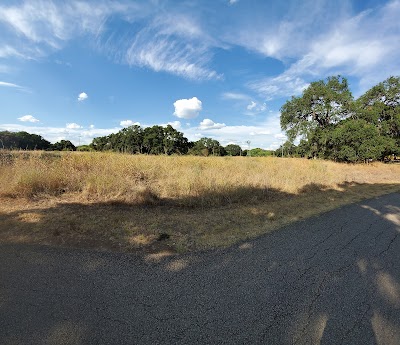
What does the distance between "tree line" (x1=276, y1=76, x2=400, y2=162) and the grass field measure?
24.1 metres

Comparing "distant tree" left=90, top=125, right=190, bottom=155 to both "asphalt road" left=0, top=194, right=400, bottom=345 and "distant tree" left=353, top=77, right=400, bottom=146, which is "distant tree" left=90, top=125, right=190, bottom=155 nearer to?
"distant tree" left=353, top=77, right=400, bottom=146

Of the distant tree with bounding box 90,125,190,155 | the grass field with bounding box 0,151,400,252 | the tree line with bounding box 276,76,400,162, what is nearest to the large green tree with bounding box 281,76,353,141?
the tree line with bounding box 276,76,400,162

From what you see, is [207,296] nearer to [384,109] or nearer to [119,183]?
[119,183]

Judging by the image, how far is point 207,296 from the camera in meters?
2.58

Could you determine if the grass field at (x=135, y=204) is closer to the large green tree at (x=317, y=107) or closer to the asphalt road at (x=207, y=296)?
the asphalt road at (x=207, y=296)

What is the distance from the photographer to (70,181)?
7.29 metres

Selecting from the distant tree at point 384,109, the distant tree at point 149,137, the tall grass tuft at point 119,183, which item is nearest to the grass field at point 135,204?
the tall grass tuft at point 119,183

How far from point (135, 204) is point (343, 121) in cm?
3426

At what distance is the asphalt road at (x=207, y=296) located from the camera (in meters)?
2.08

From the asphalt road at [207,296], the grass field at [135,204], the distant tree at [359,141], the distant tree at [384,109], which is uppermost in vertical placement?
the distant tree at [384,109]

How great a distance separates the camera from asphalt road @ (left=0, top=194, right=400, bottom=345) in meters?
2.08

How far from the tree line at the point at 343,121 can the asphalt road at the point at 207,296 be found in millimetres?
30390

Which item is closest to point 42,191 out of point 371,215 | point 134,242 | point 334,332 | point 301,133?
point 134,242

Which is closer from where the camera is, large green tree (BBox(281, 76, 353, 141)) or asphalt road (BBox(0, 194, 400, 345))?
asphalt road (BBox(0, 194, 400, 345))
